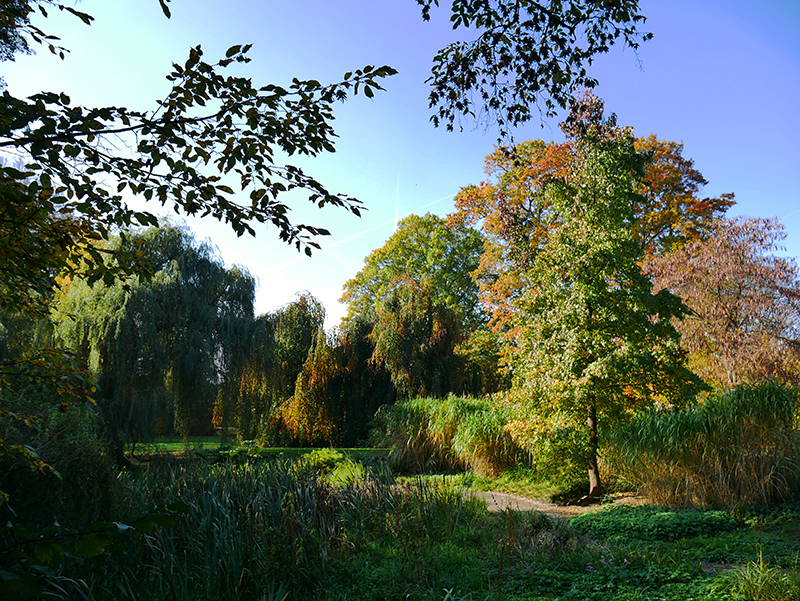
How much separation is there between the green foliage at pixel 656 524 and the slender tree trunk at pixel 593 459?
1.76 m

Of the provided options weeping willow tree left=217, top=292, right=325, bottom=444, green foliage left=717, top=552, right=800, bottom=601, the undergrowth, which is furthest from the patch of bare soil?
weeping willow tree left=217, top=292, right=325, bottom=444

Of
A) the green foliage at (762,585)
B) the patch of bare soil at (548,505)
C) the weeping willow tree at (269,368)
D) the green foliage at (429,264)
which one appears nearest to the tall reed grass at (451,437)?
the patch of bare soil at (548,505)

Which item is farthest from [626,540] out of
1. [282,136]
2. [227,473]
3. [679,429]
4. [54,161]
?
[54,161]

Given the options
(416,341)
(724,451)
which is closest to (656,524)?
(724,451)

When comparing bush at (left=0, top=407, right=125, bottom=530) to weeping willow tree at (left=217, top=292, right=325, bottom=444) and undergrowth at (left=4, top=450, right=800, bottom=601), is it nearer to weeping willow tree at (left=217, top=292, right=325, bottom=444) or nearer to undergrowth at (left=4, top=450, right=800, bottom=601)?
undergrowth at (left=4, top=450, right=800, bottom=601)

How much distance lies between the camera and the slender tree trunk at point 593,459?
7.82 m

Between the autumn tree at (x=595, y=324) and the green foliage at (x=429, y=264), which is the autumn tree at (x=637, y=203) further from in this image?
the autumn tree at (x=595, y=324)

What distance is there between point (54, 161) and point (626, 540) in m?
5.74

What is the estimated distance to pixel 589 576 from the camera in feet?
13.1

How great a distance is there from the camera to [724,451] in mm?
6699

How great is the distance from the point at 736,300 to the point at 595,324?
26.4 feet

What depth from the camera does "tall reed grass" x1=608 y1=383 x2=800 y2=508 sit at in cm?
649

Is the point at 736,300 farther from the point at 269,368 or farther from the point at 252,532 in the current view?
the point at 252,532

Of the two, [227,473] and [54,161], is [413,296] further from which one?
[54,161]
